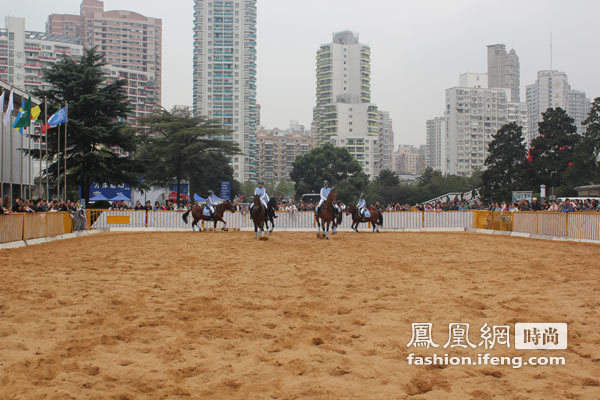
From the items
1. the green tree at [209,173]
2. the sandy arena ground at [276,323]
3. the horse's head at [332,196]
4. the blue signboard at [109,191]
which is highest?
the green tree at [209,173]

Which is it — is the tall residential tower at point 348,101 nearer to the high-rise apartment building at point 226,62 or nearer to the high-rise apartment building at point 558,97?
the high-rise apartment building at point 226,62

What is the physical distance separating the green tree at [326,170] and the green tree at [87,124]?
163ft

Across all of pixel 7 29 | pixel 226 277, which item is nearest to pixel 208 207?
pixel 226 277

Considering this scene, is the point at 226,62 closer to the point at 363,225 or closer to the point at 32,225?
the point at 363,225

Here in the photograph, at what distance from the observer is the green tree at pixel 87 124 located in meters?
36.6

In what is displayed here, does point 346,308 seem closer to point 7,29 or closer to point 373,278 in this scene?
point 373,278

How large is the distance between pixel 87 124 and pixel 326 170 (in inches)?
2077

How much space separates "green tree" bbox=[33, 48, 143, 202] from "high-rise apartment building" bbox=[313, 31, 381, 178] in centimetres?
11187

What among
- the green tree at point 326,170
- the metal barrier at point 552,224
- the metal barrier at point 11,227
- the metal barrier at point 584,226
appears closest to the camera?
the metal barrier at point 11,227

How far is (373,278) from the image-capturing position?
37.2ft

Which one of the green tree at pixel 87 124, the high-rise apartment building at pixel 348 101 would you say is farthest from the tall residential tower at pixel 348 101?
the green tree at pixel 87 124

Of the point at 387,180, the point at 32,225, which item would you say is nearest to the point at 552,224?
the point at 32,225

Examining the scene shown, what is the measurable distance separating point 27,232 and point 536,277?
17.6m

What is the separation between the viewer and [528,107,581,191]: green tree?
5675 centimetres
